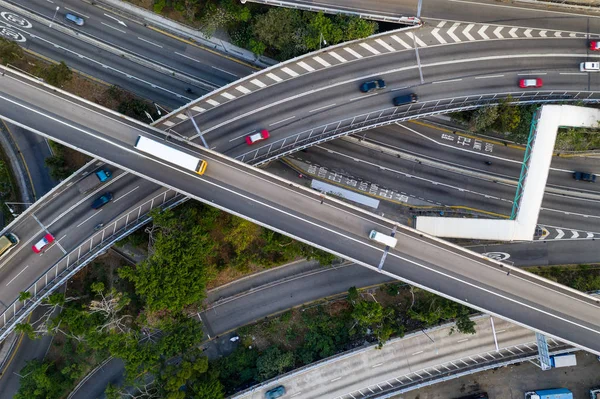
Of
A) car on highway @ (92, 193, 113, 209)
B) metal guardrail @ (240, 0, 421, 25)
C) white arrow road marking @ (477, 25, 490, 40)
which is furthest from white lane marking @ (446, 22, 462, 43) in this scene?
car on highway @ (92, 193, 113, 209)

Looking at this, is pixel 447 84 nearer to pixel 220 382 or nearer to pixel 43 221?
pixel 220 382

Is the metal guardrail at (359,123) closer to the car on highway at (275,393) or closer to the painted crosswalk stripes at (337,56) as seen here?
the painted crosswalk stripes at (337,56)

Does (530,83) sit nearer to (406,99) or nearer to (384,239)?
(406,99)

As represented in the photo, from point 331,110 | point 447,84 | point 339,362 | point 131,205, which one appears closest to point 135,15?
point 131,205

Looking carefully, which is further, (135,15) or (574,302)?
(135,15)

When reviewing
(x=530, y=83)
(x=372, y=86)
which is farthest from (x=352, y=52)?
(x=530, y=83)

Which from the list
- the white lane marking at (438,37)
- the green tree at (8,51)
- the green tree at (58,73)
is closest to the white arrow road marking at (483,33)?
the white lane marking at (438,37)
